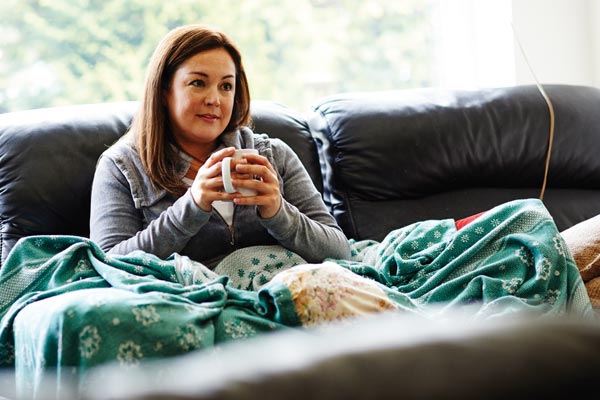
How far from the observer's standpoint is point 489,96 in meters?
2.61

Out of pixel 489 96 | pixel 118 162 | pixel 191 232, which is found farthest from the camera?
pixel 489 96

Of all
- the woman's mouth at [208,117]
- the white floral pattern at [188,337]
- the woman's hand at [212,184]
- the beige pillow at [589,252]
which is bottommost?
the beige pillow at [589,252]

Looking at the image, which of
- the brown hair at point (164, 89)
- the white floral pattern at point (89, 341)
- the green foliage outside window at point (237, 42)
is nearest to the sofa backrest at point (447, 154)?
the brown hair at point (164, 89)

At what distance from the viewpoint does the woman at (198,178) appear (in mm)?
1882

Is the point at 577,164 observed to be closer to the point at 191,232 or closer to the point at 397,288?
the point at 397,288

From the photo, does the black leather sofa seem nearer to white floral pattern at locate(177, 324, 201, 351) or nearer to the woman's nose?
the woman's nose

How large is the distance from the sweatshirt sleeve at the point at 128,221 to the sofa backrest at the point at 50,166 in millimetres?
114

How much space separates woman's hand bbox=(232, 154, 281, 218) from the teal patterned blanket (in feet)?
0.46

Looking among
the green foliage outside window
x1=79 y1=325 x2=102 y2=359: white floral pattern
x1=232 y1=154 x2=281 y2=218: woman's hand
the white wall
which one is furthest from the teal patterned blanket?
the white wall

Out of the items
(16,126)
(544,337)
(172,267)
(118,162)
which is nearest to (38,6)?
(16,126)

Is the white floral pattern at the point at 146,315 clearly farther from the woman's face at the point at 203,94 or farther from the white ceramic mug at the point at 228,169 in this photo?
the woman's face at the point at 203,94

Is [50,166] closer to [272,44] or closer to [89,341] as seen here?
[89,341]

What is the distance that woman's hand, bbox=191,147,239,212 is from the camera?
5.97ft

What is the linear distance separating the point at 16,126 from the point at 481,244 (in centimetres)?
125
